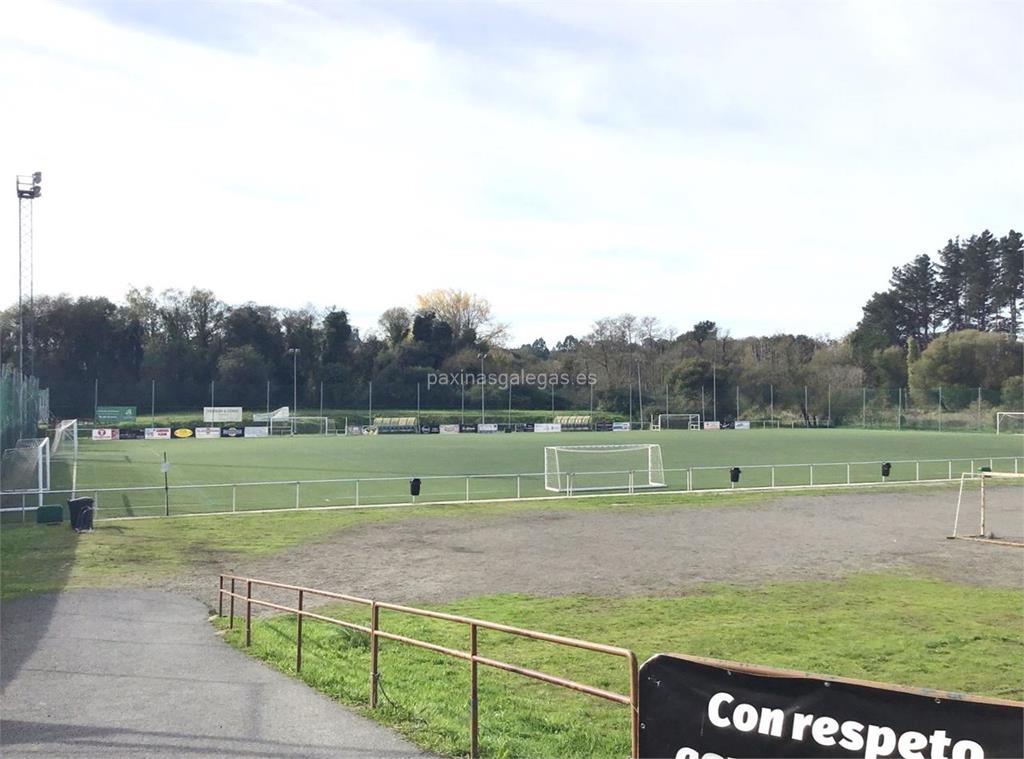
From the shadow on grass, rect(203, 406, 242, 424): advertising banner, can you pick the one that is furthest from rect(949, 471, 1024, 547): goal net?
rect(203, 406, 242, 424): advertising banner

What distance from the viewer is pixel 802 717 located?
414 cm

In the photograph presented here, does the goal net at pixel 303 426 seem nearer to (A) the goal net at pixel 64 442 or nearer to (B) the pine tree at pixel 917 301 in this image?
(A) the goal net at pixel 64 442

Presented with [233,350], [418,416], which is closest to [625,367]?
[418,416]

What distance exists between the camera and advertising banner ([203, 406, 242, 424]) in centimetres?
9706

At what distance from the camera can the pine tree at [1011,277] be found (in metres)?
106

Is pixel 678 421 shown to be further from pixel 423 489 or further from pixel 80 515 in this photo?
pixel 80 515

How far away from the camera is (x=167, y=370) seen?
11031cm

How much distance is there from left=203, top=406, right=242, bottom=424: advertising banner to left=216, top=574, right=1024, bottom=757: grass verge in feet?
284

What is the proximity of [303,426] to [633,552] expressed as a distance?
3217 inches

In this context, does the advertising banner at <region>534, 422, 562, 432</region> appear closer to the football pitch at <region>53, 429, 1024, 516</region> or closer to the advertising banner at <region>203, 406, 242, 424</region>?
the football pitch at <region>53, 429, 1024, 516</region>

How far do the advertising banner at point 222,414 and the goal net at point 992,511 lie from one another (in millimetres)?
76923

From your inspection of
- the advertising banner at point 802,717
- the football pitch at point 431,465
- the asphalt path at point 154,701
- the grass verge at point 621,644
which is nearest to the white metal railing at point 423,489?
the football pitch at point 431,465

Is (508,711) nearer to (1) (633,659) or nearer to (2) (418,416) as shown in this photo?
(1) (633,659)

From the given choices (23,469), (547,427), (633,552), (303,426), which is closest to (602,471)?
(633,552)
